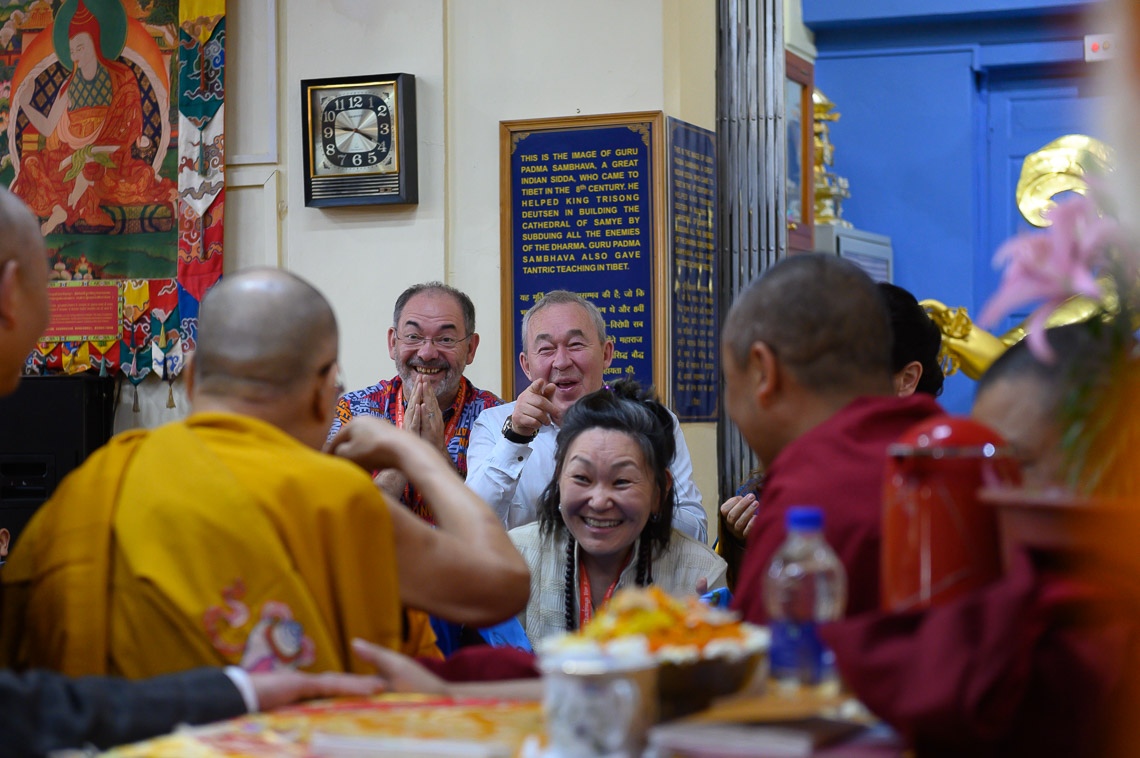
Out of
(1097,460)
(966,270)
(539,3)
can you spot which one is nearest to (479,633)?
(1097,460)

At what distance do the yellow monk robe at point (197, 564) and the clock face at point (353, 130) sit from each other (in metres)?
3.95

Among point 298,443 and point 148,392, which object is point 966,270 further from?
point 298,443

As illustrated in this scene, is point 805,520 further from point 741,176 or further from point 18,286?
point 741,176

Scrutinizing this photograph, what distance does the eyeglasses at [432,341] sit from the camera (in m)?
4.52

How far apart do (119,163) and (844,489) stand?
5.15 metres

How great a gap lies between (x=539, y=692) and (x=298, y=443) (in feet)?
1.85

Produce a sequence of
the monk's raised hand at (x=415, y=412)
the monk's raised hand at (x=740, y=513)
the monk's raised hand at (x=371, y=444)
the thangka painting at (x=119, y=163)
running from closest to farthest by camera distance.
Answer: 1. the monk's raised hand at (x=371, y=444)
2. the monk's raised hand at (x=740, y=513)
3. the monk's raised hand at (x=415, y=412)
4. the thangka painting at (x=119, y=163)

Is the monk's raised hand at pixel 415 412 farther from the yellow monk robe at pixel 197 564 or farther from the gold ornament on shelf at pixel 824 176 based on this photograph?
the gold ornament on shelf at pixel 824 176

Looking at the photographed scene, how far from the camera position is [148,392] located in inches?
245

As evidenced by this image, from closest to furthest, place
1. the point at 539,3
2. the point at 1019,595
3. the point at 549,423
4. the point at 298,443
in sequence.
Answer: the point at 1019,595 < the point at 298,443 < the point at 549,423 < the point at 539,3

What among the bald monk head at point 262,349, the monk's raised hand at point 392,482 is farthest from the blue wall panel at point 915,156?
the bald monk head at point 262,349

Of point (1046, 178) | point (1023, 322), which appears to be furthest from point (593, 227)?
point (1046, 178)

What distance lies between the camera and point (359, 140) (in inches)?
229

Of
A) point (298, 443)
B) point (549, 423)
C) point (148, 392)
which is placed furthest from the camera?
point (148, 392)
